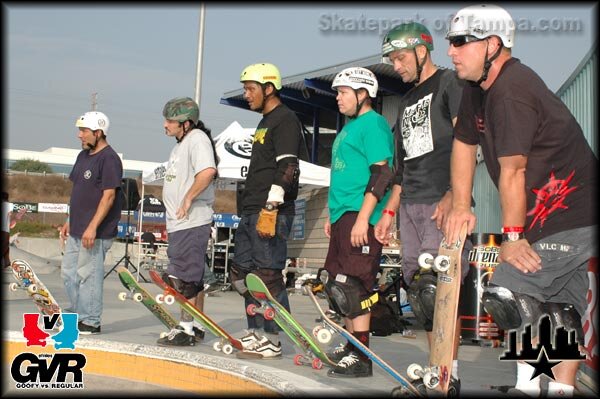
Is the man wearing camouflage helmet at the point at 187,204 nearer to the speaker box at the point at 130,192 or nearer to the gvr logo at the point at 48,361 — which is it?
the gvr logo at the point at 48,361

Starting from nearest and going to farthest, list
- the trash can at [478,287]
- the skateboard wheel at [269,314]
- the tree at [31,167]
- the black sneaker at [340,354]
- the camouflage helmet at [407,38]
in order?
the camouflage helmet at [407,38] < the black sneaker at [340,354] < the skateboard wheel at [269,314] < the trash can at [478,287] < the tree at [31,167]

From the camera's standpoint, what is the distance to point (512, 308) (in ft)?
11.5

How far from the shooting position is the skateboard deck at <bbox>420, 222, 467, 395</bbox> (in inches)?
153

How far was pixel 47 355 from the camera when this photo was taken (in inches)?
242

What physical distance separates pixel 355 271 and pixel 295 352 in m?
1.68

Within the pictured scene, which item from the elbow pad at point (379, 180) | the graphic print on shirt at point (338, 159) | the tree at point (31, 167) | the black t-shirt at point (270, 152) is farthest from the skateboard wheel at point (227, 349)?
the tree at point (31, 167)

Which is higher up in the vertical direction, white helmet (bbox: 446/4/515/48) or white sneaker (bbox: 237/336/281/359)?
white helmet (bbox: 446/4/515/48)

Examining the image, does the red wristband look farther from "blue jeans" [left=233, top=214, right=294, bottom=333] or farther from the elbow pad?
"blue jeans" [left=233, top=214, right=294, bottom=333]

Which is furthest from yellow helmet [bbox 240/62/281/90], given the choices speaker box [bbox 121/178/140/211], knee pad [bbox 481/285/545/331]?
speaker box [bbox 121/178/140/211]

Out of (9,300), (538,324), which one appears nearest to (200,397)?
(538,324)

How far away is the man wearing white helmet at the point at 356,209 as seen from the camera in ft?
17.0

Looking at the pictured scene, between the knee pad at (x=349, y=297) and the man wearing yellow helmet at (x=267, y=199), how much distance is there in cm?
98

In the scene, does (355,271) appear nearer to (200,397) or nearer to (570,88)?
(200,397)

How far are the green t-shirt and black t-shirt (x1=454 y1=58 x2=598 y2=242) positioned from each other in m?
1.75
